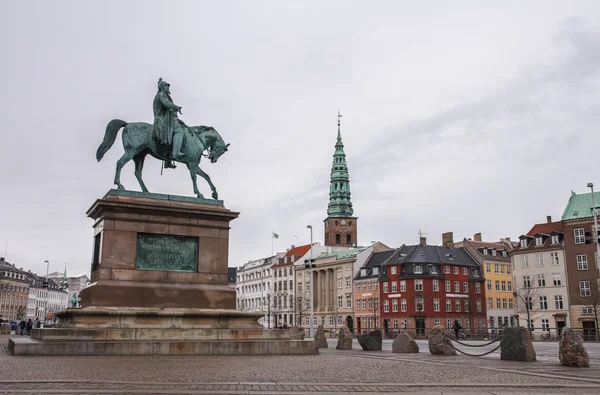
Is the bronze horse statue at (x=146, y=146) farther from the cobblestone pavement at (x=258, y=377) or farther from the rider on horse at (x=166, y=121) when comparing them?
the cobblestone pavement at (x=258, y=377)

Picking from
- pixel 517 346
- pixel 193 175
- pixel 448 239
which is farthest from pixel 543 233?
pixel 193 175

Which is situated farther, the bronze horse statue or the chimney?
the chimney

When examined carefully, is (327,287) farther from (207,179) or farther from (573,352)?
(573,352)

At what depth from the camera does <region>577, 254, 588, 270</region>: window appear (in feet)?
226

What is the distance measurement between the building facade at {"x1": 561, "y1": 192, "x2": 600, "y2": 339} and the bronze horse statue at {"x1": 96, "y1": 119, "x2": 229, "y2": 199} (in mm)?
56628

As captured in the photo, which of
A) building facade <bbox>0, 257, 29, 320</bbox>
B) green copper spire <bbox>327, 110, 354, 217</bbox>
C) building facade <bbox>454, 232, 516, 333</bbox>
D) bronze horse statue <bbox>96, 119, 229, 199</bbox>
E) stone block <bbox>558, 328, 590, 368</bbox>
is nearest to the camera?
stone block <bbox>558, 328, 590, 368</bbox>

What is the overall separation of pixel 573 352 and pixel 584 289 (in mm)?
58667

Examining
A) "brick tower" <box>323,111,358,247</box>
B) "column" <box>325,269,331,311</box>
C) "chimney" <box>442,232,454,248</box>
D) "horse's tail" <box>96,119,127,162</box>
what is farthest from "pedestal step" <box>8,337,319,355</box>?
"brick tower" <box>323,111,358,247</box>

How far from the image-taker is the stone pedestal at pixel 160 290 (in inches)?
672

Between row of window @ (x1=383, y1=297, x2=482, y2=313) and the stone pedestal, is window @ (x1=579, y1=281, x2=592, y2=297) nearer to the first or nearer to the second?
row of window @ (x1=383, y1=297, x2=482, y2=313)

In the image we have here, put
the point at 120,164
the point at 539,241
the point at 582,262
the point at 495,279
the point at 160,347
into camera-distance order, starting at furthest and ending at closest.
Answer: the point at 495,279
the point at 539,241
the point at 582,262
the point at 120,164
the point at 160,347

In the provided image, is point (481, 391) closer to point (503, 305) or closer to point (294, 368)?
point (294, 368)

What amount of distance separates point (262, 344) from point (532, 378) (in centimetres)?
800

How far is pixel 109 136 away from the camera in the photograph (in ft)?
68.9
